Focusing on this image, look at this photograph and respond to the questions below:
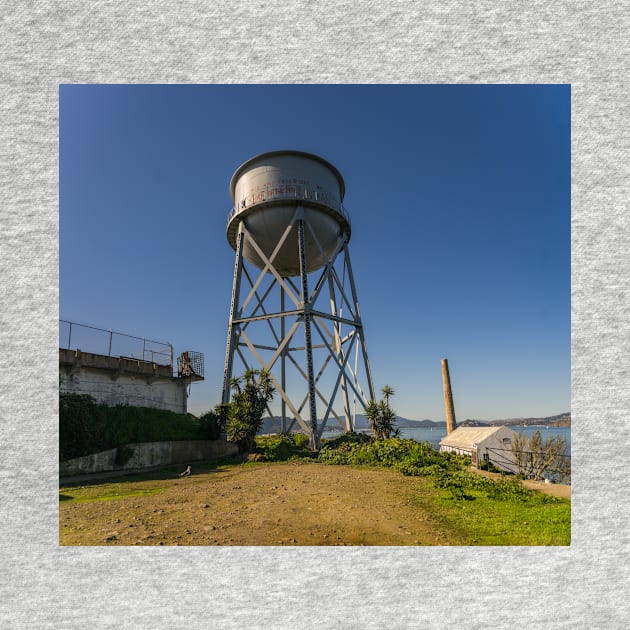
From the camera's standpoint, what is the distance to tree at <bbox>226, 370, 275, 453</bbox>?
43.3 feet

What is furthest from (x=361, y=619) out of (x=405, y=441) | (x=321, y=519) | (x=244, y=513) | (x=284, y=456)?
(x=405, y=441)

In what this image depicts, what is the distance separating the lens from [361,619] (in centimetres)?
470

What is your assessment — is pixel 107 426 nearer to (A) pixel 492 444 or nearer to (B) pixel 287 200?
(B) pixel 287 200

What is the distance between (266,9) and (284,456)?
11.4 metres

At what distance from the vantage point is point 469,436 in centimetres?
1623

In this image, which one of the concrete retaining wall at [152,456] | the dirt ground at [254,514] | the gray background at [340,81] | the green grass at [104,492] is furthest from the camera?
the concrete retaining wall at [152,456]

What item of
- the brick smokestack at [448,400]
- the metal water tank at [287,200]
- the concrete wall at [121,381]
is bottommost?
the brick smokestack at [448,400]

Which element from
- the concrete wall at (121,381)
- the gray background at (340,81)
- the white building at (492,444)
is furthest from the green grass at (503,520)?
the concrete wall at (121,381)

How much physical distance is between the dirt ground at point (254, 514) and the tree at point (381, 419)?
19.1ft

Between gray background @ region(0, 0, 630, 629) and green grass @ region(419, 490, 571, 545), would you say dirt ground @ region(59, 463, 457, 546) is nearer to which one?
gray background @ region(0, 0, 630, 629)

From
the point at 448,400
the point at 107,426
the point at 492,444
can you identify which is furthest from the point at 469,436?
the point at 107,426

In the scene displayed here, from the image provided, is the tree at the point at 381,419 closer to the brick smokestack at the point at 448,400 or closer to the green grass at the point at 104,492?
the green grass at the point at 104,492

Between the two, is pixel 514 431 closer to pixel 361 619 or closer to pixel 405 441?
pixel 405 441

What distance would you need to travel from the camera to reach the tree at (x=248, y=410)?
13.2m
